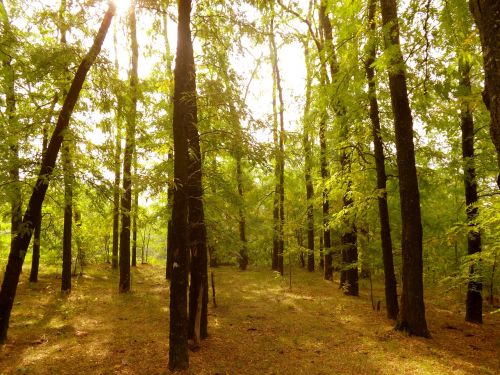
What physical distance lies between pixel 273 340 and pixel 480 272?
6.51m

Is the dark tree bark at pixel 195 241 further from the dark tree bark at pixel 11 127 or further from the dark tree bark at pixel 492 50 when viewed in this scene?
the dark tree bark at pixel 492 50

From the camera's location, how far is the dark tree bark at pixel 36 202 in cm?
860

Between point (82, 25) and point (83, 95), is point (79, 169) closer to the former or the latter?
point (83, 95)

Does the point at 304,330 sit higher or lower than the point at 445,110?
lower

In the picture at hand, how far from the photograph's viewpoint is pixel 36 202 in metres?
8.77

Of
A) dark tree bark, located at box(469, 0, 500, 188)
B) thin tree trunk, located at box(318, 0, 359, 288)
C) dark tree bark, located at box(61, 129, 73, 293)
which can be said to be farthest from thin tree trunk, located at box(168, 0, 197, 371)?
thin tree trunk, located at box(318, 0, 359, 288)

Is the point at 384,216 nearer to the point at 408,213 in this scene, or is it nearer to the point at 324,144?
the point at 408,213

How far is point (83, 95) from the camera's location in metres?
10.6

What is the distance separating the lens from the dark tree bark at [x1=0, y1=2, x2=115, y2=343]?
28.2 feet

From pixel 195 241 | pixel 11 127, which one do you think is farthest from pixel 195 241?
pixel 11 127

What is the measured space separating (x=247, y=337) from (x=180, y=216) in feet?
15.9

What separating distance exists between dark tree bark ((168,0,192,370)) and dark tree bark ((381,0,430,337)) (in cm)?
558

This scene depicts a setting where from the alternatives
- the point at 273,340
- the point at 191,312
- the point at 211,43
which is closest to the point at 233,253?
the point at 191,312

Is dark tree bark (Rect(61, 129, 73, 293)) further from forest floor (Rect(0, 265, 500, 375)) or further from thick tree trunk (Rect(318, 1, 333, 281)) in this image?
thick tree trunk (Rect(318, 1, 333, 281))
